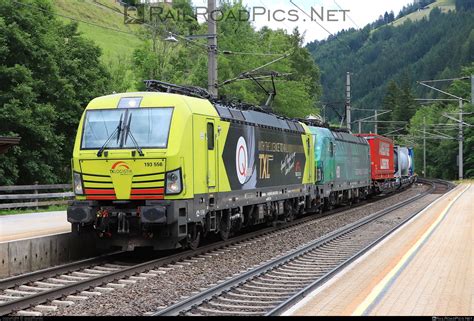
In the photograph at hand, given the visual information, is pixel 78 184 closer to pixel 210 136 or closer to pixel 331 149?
pixel 210 136

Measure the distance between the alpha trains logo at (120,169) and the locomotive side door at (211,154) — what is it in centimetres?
208

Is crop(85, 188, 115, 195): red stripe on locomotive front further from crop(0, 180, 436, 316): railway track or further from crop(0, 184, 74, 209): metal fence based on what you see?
crop(0, 184, 74, 209): metal fence

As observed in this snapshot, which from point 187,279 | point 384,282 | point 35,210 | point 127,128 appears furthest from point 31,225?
point 384,282

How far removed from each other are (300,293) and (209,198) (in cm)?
569

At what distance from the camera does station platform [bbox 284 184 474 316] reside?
27.8ft

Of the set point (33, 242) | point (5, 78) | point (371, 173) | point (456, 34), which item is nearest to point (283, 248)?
point (33, 242)

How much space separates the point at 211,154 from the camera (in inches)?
586

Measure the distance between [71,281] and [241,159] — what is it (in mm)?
6654

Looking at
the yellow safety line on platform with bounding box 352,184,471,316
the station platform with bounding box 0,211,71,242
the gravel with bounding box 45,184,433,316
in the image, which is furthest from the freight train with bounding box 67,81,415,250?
the yellow safety line on platform with bounding box 352,184,471,316

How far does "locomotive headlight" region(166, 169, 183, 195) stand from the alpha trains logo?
0.82 metres

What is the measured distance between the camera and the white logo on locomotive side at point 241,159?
16.7m

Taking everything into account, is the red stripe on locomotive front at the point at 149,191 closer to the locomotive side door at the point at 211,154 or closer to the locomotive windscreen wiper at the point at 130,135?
the locomotive windscreen wiper at the point at 130,135

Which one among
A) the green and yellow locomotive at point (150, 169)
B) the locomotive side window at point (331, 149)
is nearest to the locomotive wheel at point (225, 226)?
the green and yellow locomotive at point (150, 169)

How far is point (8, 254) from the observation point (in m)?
12.1
